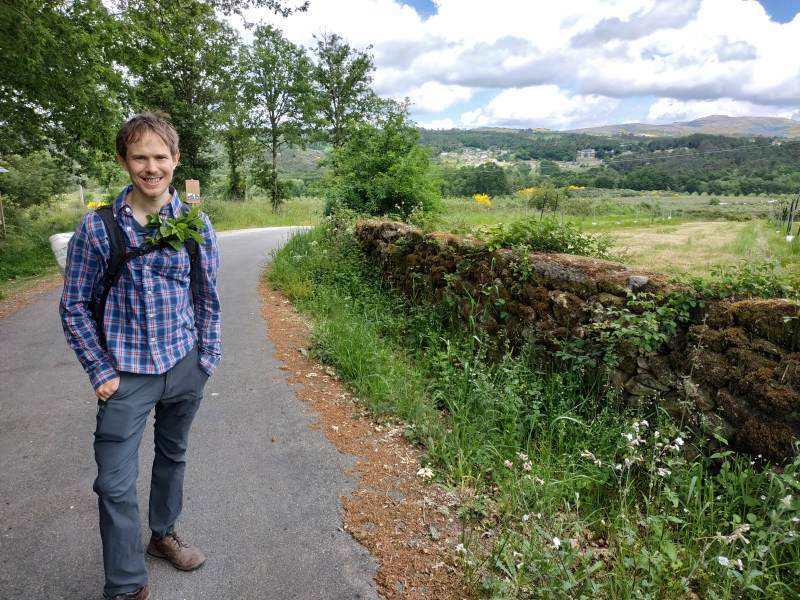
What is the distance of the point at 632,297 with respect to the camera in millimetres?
4211

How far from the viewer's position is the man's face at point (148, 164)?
2.09 metres

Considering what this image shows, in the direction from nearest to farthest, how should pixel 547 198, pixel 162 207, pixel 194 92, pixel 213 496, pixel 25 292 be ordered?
pixel 162 207, pixel 213 496, pixel 547 198, pixel 25 292, pixel 194 92

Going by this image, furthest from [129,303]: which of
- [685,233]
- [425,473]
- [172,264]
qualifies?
[685,233]

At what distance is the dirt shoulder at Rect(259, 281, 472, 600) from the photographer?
2.61 metres

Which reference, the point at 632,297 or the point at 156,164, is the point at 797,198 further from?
the point at 156,164

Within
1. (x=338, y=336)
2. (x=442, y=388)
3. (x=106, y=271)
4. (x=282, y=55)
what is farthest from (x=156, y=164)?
(x=282, y=55)

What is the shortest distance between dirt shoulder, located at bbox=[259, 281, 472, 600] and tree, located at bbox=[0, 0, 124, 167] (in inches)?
283

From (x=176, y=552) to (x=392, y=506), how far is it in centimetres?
131

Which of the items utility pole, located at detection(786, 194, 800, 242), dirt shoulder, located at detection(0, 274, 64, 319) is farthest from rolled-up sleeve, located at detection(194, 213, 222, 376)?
dirt shoulder, located at detection(0, 274, 64, 319)

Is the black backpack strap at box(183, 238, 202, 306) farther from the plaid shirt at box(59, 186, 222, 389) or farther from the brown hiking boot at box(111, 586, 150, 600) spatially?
the brown hiking boot at box(111, 586, 150, 600)

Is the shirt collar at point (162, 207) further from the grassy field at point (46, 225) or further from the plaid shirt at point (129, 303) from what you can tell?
the grassy field at point (46, 225)

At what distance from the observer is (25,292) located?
905 cm

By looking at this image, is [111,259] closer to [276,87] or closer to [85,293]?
[85,293]

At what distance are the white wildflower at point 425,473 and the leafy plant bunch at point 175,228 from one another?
93.0 inches
